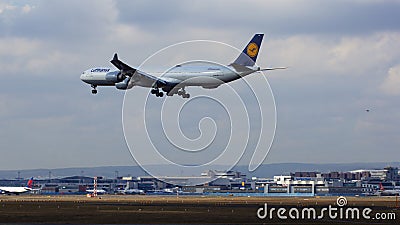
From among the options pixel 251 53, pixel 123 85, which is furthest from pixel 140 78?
pixel 251 53

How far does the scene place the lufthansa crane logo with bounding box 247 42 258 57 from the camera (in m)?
140

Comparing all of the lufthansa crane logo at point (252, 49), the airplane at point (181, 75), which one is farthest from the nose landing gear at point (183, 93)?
the lufthansa crane logo at point (252, 49)

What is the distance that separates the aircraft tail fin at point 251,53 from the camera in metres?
136

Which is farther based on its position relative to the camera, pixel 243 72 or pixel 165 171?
pixel 243 72

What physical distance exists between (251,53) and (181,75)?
1324cm

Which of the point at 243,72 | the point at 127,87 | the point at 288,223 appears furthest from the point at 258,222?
the point at 127,87

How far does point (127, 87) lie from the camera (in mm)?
138125

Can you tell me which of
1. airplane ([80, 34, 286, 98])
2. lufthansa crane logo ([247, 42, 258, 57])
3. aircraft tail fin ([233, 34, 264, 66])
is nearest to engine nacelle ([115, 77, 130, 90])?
airplane ([80, 34, 286, 98])

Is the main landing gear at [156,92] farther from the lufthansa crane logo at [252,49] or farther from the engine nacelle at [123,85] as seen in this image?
the lufthansa crane logo at [252,49]

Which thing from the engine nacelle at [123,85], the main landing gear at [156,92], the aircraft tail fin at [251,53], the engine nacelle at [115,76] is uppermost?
the aircraft tail fin at [251,53]

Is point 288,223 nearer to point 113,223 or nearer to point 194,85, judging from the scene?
point 113,223

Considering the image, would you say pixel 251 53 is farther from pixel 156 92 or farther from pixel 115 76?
pixel 115 76

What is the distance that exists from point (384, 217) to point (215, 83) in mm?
37436

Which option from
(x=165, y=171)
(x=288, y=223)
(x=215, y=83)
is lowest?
(x=288, y=223)
